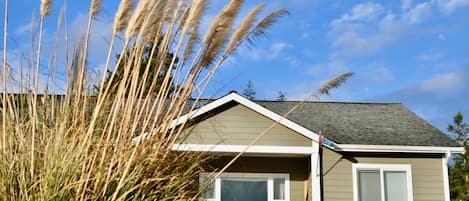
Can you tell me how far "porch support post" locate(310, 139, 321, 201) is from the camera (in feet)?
33.6

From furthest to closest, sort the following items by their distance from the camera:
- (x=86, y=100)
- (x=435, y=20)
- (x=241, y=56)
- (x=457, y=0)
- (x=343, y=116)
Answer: (x=343, y=116) → (x=435, y=20) → (x=457, y=0) → (x=241, y=56) → (x=86, y=100)

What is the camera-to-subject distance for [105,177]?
9.29ft

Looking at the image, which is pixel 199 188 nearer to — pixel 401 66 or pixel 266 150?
pixel 401 66

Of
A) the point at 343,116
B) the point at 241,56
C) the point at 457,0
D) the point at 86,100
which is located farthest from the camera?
the point at 343,116

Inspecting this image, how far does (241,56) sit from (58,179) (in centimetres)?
143

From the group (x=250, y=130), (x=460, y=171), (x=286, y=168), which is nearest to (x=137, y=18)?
(x=250, y=130)

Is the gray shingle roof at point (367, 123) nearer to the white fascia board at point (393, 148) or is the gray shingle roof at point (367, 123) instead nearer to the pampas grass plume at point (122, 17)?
the white fascia board at point (393, 148)

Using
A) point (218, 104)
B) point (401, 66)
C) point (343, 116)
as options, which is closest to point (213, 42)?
point (401, 66)

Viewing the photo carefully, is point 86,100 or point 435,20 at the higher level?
point 435,20

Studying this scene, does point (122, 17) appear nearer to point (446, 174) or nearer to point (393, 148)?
point (393, 148)

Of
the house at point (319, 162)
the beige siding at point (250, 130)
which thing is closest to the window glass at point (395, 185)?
the house at point (319, 162)

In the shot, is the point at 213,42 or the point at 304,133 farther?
the point at 304,133

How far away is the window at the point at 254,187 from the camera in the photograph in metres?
10.9

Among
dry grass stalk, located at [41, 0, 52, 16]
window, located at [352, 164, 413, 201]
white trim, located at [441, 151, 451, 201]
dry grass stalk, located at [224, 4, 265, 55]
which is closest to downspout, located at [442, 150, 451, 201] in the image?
white trim, located at [441, 151, 451, 201]
